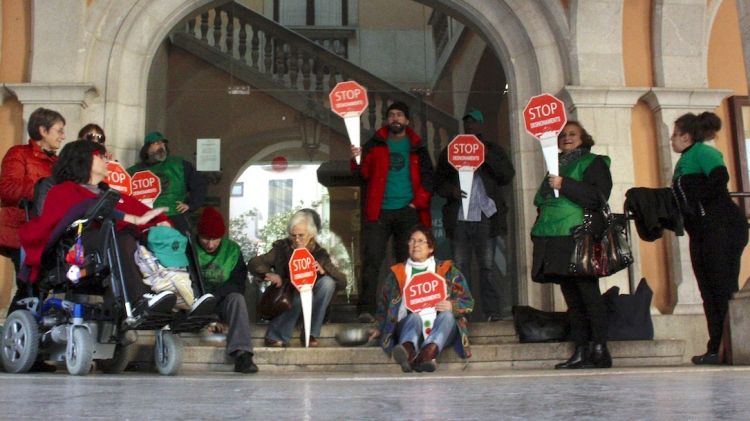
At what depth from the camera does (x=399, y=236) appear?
7051mm

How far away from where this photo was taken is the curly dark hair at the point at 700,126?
5.81m

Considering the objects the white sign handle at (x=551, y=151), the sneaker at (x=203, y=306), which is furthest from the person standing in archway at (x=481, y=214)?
the sneaker at (x=203, y=306)

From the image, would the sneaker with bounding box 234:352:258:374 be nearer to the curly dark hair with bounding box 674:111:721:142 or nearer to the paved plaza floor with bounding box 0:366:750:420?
the paved plaza floor with bounding box 0:366:750:420

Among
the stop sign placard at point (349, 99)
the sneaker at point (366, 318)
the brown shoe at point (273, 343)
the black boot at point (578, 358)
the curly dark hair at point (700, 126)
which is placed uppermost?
the stop sign placard at point (349, 99)

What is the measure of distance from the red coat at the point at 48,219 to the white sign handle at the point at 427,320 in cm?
186

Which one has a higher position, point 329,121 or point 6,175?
point 329,121

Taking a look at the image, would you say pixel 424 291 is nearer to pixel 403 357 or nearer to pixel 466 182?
pixel 403 357

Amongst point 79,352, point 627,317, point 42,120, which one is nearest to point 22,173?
point 42,120

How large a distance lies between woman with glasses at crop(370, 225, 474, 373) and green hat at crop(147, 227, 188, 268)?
140 cm

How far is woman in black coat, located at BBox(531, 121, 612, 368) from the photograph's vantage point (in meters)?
5.54

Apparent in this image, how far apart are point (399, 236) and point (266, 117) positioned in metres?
2.29

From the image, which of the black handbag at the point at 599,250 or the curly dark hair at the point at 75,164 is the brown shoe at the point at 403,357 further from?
the curly dark hair at the point at 75,164

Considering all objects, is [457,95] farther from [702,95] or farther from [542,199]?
[542,199]

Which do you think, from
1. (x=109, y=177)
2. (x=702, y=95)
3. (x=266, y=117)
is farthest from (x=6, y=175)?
(x=702, y=95)
